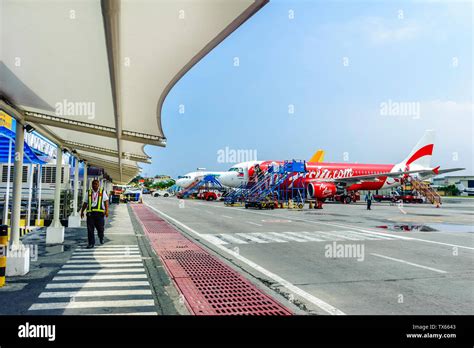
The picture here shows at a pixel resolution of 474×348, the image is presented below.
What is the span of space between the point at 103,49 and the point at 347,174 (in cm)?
4114

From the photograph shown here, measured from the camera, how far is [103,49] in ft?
13.4

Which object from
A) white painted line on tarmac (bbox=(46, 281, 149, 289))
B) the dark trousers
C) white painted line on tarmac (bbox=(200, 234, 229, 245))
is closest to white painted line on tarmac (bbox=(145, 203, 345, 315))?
white painted line on tarmac (bbox=(200, 234, 229, 245))

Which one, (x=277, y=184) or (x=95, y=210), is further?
(x=277, y=184)

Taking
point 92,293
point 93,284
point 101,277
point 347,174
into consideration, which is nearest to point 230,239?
point 101,277

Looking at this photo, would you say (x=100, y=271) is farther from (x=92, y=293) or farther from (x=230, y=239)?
(x=230, y=239)

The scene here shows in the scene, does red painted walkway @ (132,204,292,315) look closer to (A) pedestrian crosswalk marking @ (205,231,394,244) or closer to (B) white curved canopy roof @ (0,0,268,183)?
(A) pedestrian crosswalk marking @ (205,231,394,244)

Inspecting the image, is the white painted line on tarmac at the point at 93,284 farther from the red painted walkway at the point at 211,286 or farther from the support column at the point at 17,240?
the support column at the point at 17,240

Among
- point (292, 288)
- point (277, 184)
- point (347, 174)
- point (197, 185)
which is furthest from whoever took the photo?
point (197, 185)
